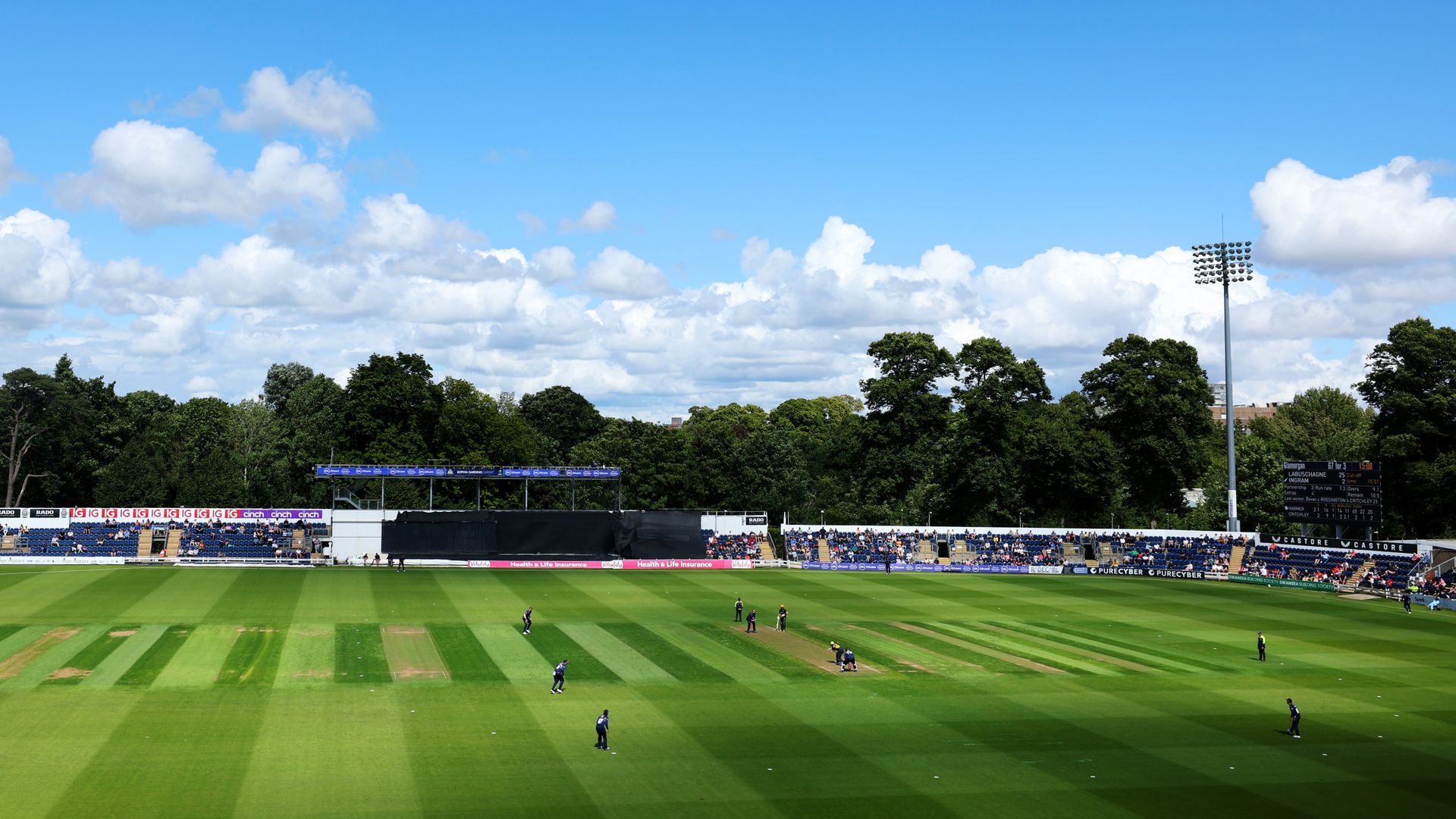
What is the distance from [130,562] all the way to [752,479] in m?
57.0

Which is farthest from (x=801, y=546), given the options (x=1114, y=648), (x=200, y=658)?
(x=200, y=658)

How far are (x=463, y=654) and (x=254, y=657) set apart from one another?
7.18 m

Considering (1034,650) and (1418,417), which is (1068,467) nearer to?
(1418,417)

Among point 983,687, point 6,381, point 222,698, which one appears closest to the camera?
point 222,698

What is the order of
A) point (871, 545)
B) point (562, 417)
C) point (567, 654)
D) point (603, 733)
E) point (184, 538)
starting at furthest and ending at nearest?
point (562, 417) < point (871, 545) < point (184, 538) < point (567, 654) < point (603, 733)

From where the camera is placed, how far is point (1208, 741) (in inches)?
1220

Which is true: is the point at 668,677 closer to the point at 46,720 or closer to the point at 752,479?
the point at 46,720

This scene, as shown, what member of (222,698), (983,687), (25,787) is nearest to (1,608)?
(222,698)

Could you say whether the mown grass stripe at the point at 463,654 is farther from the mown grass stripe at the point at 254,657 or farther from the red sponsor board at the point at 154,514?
the red sponsor board at the point at 154,514

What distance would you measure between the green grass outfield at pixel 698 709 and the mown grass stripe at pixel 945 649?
0.24 metres

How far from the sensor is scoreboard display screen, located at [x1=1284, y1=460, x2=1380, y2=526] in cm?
7056

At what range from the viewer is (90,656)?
133 ft

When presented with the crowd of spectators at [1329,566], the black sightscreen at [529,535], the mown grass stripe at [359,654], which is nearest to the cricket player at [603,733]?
the mown grass stripe at [359,654]

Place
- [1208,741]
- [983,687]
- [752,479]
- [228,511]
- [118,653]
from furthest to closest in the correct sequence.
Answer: [752,479]
[228,511]
[118,653]
[983,687]
[1208,741]
